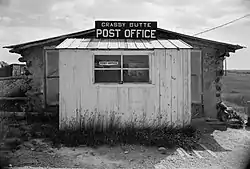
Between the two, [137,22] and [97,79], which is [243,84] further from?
[97,79]

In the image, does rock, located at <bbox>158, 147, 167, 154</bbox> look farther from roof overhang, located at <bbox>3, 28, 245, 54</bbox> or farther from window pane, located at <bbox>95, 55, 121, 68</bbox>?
roof overhang, located at <bbox>3, 28, 245, 54</bbox>

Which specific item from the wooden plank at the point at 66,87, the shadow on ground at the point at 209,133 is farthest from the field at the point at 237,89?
the wooden plank at the point at 66,87

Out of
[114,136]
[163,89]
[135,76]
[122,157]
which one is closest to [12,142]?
[114,136]

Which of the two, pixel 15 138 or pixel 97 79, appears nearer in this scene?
pixel 15 138

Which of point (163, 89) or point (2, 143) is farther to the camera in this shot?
point (163, 89)

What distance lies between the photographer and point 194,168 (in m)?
6.45

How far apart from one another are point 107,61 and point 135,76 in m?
0.90

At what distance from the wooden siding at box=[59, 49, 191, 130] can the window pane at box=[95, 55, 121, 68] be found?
261 mm

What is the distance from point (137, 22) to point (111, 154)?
549 centimetres

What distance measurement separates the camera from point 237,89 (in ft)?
52.2

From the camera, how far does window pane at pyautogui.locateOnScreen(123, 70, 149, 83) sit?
360 inches

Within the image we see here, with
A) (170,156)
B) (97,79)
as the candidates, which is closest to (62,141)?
(97,79)

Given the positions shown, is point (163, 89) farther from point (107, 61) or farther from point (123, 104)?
point (107, 61)

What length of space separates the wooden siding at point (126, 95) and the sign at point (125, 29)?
2.34 m
